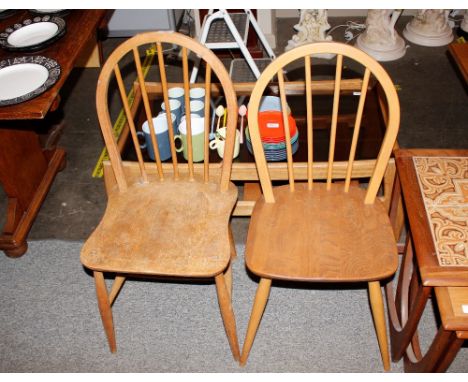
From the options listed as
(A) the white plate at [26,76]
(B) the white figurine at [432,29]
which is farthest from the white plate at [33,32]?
(B) the white figurine at [432,29]

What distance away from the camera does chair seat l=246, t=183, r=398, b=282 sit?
1300 mm

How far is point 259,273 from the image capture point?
1.32m

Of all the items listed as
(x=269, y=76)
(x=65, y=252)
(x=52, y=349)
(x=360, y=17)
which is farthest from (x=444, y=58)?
(x=52, y=349)

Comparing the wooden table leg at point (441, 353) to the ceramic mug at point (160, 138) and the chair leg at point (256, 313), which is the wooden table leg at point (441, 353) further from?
Result: the ceramic mug at point (160, 138)

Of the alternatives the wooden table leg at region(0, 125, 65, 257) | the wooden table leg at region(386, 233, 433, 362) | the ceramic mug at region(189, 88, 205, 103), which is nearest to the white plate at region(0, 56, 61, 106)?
the wooden table leg at region(0, 125, 65, 257)

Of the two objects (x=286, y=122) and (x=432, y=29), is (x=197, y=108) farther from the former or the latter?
(x=432, y=29)

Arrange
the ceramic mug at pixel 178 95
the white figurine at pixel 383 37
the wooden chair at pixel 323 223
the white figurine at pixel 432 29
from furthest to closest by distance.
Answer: the white figurine at pixel 432 29 → the white figurine at pixel 383 37 → the ceramic mug at pixel 178 95 → the wooden chair at pixel 323 223

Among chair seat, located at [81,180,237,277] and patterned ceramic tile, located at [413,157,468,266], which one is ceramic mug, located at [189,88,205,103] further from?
patterned ceramic tile, located at [413,157,468,266]

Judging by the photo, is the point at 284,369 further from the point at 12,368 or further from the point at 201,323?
the point at 12,368

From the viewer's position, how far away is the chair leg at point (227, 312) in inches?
54.5

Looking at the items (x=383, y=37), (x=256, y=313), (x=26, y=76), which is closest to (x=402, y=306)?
(x=256, y=313)

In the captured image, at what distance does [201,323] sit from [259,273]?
0.48m

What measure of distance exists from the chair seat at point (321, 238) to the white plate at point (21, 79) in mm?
869

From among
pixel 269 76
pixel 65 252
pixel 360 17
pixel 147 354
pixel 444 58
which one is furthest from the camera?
pixel 360 17
